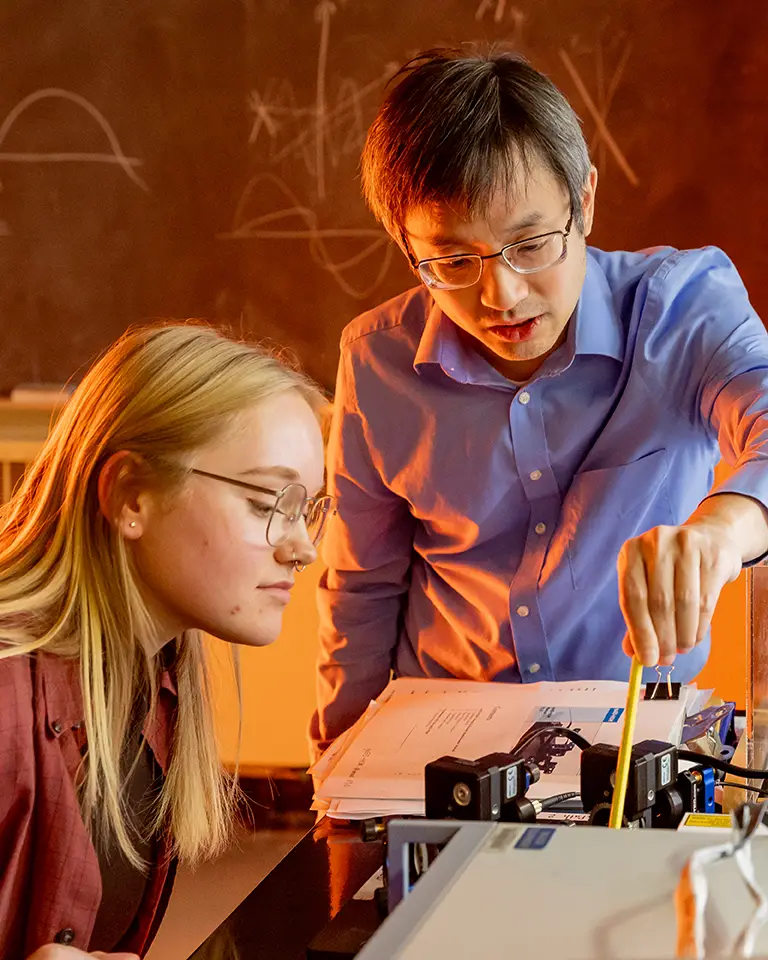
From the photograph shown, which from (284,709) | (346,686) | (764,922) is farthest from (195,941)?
(764,922)

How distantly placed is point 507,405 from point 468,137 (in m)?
0.32

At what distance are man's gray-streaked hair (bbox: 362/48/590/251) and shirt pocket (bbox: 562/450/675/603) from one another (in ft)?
0.91

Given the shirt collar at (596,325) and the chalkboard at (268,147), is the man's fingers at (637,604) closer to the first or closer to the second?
the shirt collar at (596,325)

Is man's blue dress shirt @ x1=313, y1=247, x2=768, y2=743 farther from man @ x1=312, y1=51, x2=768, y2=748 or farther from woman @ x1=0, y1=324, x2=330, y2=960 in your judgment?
woman @ x1=0, y1=324, x2=330, y2=960

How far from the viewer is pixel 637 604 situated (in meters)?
0.87

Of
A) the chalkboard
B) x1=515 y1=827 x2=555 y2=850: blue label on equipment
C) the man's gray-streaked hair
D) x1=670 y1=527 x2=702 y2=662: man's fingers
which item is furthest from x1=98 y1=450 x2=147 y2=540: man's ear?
the chalkboard

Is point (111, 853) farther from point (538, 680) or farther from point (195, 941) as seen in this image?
point (195, 941)

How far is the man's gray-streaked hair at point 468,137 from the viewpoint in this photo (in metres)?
1.22

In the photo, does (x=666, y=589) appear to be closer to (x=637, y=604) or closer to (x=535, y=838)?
(x=637, y=604)

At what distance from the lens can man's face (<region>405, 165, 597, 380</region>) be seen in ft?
4.01

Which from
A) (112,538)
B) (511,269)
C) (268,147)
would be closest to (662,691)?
(511,269)

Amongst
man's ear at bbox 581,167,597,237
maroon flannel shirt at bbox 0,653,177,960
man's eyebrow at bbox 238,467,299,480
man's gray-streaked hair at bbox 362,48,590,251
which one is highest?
man's gray-streaked hair at bbox 362,48,590,251

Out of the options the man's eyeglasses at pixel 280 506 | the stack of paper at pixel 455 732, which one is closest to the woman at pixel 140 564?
the man's eyeglasses at pixel 280 506

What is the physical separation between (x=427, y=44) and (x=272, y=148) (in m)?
0.38
